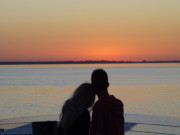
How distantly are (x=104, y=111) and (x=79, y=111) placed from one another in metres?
0.42

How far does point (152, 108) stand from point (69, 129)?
17230 mm

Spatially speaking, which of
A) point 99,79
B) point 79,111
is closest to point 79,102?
point 79,111

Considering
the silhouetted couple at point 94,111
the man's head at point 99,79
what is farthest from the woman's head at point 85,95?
the man's head at point 99,79

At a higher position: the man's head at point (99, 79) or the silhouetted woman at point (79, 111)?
the man's head at point (99, 79)

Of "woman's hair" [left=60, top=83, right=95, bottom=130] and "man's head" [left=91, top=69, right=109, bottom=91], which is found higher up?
"man's head" [left=91, top=69, right=109, bottom=91]

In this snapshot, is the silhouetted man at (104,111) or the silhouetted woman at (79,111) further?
the silhouetted man at (104,111)

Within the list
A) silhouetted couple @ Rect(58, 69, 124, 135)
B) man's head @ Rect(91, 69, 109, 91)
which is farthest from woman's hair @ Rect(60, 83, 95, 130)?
man's head @ Rect(91, 69, 109, 91)

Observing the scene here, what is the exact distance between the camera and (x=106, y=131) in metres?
4.43

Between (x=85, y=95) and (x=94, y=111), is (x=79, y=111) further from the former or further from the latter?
(x=94, y=111)

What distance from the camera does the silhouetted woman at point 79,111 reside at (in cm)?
395

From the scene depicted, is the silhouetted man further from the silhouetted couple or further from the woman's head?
the woman's head

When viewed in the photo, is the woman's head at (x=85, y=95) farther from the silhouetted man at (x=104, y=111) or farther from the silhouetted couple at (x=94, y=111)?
the silhouetted man at (x=104, y=111)

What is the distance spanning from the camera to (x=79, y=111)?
3.97 meters

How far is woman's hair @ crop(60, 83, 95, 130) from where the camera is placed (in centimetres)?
395
